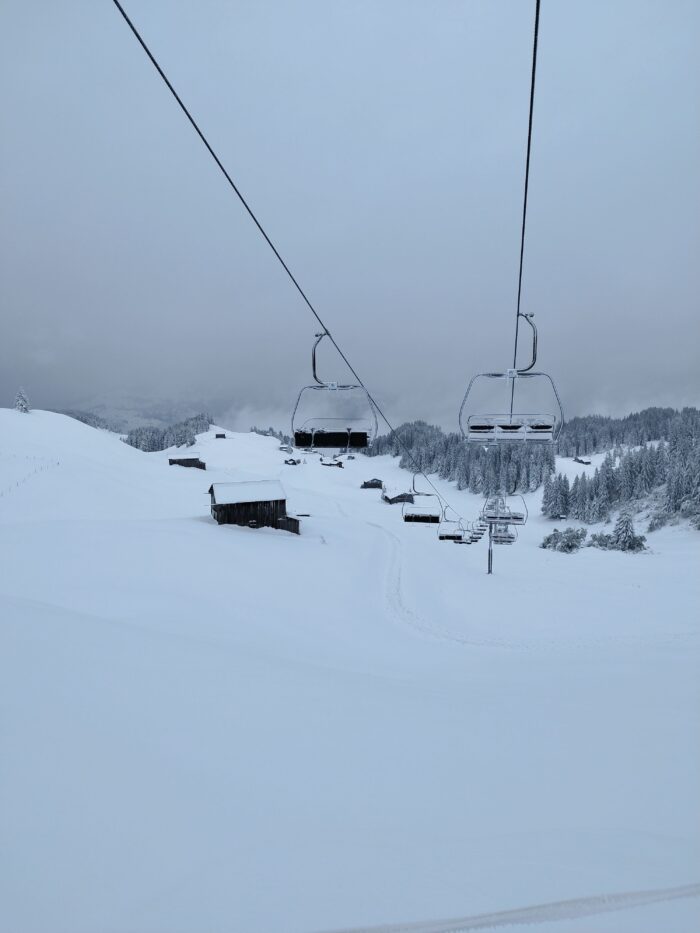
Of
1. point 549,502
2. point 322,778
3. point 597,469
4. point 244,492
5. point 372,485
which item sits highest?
point 597,469

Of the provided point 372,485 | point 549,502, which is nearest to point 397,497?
point 372,485

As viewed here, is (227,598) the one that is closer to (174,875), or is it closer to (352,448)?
(352,448)

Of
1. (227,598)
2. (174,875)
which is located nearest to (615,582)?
(227,598)

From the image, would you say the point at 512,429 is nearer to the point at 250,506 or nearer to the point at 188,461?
the point at 250,506

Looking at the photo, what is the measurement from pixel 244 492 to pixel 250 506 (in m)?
1.40

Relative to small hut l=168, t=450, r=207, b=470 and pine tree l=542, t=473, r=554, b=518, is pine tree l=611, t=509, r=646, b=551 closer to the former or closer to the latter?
pine tree l=542, t=473, r=554, b=518

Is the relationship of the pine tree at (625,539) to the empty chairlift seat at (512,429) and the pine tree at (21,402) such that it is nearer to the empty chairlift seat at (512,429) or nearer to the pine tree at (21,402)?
the empty chairlift seat at (512,429)

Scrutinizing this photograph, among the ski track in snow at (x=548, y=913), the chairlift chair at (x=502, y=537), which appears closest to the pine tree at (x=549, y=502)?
the chairlift chair at (x=502, y=537)

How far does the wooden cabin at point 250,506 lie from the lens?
124 feet

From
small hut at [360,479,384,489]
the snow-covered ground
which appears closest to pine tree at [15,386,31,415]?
small hut at [360,479,384,489]

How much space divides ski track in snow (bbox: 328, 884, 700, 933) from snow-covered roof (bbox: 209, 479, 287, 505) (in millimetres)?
35871

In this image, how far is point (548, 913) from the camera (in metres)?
3.47

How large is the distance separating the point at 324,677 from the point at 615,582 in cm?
3069

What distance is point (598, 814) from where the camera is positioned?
4.64 meters
